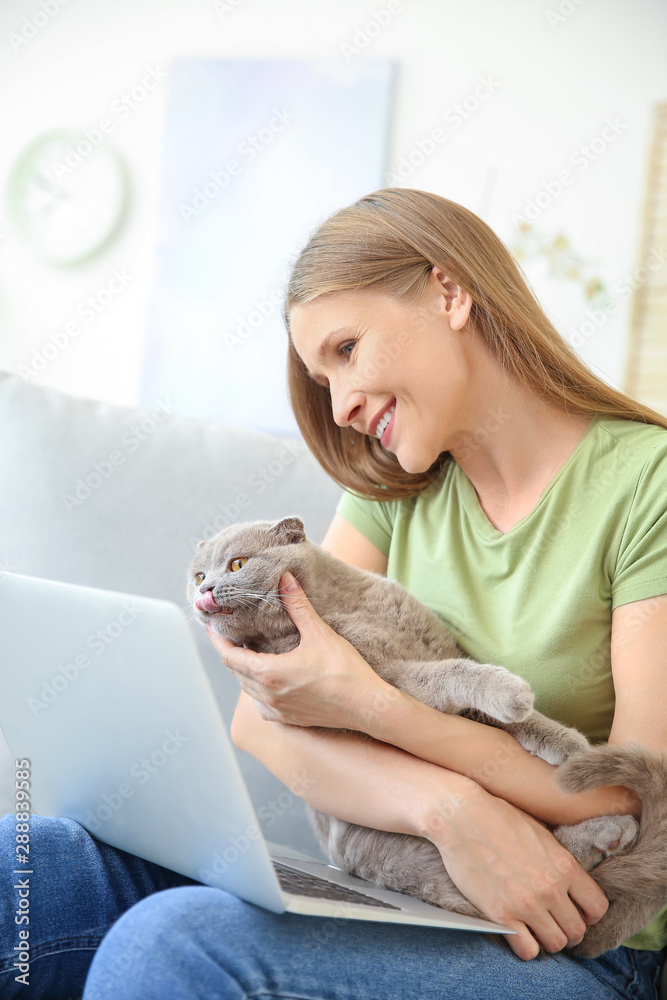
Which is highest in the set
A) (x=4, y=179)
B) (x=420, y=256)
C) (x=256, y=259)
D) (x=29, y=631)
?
(x=4, y=179)

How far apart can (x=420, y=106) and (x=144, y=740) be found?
90.9 inches

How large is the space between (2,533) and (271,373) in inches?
51.8

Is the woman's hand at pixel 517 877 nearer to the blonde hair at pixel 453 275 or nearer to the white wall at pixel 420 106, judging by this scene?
the blonde hair at pixel 453 275

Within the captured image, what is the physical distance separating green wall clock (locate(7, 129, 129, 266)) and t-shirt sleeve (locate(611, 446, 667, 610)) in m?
2.21

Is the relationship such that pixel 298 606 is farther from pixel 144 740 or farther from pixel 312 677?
pixel 144 740

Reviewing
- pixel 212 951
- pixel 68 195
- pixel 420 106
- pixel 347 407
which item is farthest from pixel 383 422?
pixel 68 195

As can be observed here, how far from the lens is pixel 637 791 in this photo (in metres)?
0.92

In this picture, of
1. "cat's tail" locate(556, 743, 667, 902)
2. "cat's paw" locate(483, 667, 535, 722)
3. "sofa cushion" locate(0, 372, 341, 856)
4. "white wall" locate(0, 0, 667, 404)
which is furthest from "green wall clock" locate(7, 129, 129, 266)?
"cat's tail" locate(556, 743, 667, 902)

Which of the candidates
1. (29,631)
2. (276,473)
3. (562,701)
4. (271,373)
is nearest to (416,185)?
(271,373)

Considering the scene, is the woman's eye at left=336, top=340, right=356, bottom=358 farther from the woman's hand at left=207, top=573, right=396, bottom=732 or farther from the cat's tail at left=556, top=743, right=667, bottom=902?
the cat's tail at left=556, top=743, right=667, bottom=902

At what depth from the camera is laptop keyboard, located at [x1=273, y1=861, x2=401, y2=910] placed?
2.60 ft

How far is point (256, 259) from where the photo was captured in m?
2.57

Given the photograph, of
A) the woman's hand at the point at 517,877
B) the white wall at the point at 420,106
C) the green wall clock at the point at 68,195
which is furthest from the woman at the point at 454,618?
the green wall clock at the point at 68,195

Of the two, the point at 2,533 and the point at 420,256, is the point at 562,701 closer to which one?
the point at 420,256
